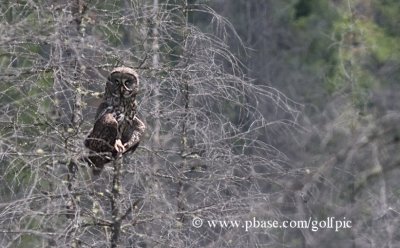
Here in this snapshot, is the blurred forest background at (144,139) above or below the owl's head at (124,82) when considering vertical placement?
below

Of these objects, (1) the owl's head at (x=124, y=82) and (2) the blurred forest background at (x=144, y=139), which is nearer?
(2) the blurred forest background at (x=144, y=139)

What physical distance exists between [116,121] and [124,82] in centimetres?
17

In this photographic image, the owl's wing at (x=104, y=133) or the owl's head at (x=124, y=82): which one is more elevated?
the owl's head at (x=124, y=82)

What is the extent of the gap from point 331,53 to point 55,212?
820cm

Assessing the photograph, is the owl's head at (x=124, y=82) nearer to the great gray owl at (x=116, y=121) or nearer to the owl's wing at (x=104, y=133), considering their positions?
the great gray owl at (x=116, y=121)

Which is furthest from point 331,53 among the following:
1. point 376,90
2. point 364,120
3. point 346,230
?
point 364,120

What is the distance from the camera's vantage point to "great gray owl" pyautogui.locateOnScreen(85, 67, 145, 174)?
16.3ft

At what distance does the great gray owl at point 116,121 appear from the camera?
4969mm

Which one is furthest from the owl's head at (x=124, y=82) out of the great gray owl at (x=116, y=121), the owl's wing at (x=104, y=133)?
the owl's wing at (x=104, y=133)

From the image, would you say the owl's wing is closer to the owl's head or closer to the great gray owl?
the great gray owl

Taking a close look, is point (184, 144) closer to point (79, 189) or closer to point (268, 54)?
point (79, 189)

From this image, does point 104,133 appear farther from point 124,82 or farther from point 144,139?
point 144,139

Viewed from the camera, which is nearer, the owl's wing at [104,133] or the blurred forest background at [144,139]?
the blurred forest background at [144,139]

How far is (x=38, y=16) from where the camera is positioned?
5086mm
